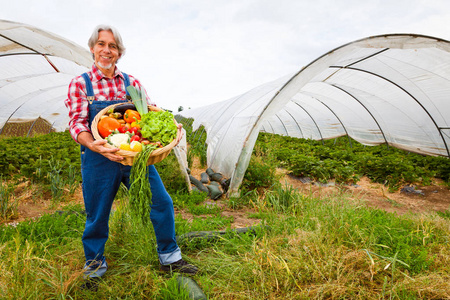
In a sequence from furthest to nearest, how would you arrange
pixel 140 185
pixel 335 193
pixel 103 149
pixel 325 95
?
pixel 325 95 < pixel 335 193 < pixel 140 185 < pixel 103 149

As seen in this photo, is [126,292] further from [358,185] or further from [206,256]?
[358,185]

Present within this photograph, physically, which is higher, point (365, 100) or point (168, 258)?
point (365, 100)

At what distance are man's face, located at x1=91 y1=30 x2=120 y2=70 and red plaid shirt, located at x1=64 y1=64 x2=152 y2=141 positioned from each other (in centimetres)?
8

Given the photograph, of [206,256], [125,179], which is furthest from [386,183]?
[125,179]

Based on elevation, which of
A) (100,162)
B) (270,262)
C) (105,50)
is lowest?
(270,262)

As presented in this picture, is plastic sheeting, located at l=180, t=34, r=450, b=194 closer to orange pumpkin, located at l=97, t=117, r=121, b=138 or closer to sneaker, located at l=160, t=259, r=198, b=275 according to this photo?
sneaker, located at l=160, t=259, r=198, b=275

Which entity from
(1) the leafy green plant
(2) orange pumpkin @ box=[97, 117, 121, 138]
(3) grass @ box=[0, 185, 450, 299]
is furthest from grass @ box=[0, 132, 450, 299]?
(2) orange pumpkin @ box=[97, 117, 121, 138]

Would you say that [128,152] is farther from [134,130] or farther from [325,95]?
[325,95]

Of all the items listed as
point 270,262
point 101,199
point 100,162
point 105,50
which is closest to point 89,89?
point 105,50

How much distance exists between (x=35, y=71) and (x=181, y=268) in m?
8.47

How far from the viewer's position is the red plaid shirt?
1907 mm

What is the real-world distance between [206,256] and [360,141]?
27.6ft

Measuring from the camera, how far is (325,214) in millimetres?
2635

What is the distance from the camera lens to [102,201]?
1963 millimetres
